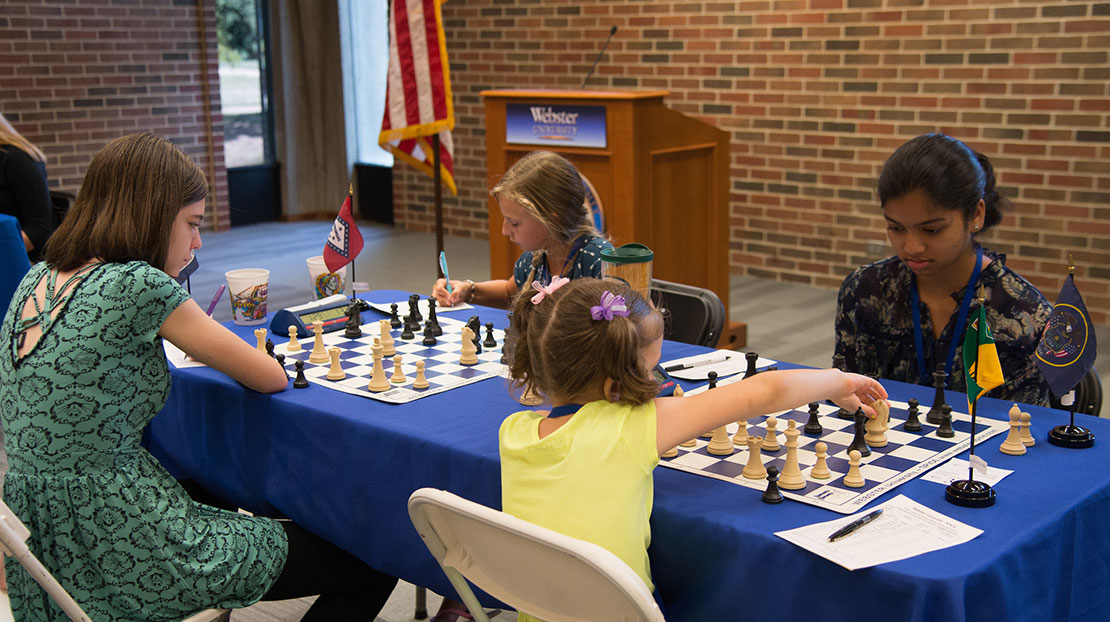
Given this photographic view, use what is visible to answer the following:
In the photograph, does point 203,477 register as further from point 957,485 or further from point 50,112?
point 50,112

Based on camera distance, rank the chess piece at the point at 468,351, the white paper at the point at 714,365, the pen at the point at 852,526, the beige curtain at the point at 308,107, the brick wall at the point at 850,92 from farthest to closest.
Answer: the beige curtain at the point at 308,107, the brick wall at the point at 850,92, the chess piece at the point at 468,351, the white paper at the point at 714,365, the pen at the point at 852,526

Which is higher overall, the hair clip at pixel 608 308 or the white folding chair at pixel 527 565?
the hair clip at pixel 608 308

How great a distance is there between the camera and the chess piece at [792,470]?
5.73 ft

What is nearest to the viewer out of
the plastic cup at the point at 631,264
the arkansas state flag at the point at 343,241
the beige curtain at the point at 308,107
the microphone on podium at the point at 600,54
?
the plastic cup at the point at 631,264

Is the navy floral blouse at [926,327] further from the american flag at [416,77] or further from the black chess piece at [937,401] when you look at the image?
the american flag at [416,77]

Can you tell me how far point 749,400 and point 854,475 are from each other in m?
0.21

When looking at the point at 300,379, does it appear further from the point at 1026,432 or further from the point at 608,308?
the point at 1026,432

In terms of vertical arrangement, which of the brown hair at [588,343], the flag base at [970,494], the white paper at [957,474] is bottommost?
the white paper at [957,474]

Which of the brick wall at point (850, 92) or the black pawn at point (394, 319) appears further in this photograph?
the brick wall at point (850, 92)

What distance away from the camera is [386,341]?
105 inches

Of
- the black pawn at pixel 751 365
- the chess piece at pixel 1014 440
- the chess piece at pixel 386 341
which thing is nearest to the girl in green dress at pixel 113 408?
the chess piece at pixel 386 341

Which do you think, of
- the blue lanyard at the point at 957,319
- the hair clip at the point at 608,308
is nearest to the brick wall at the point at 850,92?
the blue lanyard at the point at 957,319

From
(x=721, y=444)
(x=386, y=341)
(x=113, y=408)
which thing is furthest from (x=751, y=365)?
(x=113, y=408)

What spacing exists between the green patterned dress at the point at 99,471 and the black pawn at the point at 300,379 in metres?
0.40
